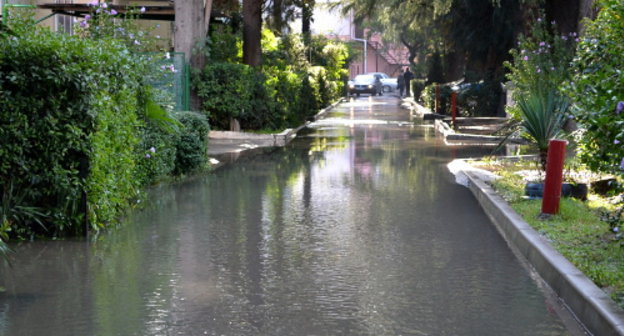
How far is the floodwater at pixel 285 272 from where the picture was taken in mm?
6770

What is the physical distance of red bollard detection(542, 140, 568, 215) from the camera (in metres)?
10.4

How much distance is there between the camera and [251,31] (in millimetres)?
30688

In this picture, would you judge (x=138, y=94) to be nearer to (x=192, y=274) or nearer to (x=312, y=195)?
(x=312, y=195)

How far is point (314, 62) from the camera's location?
5391 centimetres

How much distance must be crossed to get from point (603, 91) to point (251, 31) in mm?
22961

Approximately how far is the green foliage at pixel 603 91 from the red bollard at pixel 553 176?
0.96ft

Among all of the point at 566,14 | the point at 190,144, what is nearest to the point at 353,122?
the point at 566,14

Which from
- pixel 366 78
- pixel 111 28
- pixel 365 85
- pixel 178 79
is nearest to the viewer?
pixel 111 28

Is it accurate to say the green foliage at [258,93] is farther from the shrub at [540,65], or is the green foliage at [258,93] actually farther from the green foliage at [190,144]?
the shrub at [540,65]

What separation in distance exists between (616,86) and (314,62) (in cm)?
4633

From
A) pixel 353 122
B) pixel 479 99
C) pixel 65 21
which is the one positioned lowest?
pixel 353 122

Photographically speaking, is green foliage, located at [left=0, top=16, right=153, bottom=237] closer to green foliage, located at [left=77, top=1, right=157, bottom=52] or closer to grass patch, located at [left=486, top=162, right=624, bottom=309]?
grass patch, located at [left=486, top=162, right=624, bottom=309]

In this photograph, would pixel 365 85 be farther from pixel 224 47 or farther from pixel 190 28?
pixel 190 28

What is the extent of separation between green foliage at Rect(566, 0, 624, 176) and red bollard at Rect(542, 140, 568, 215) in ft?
0.96
